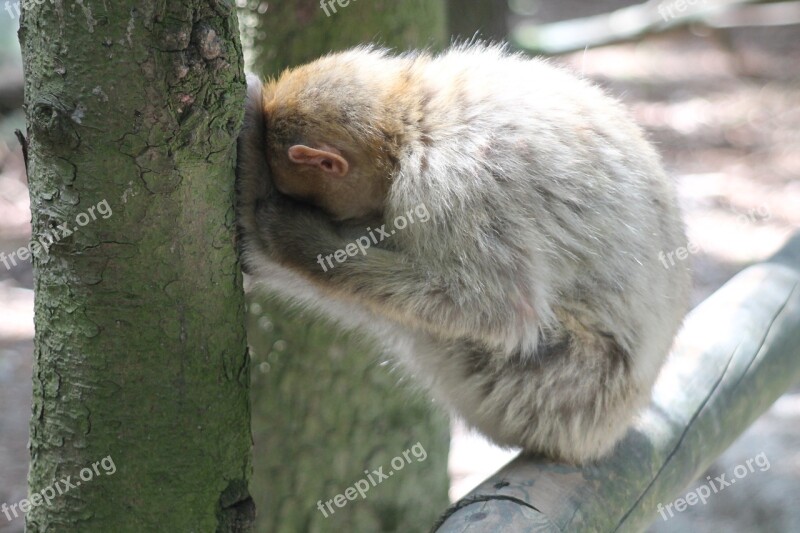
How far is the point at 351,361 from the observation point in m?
3.98

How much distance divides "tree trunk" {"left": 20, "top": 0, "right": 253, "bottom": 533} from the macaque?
1.55 ft

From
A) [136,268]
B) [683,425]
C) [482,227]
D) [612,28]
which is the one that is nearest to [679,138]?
[612,28]

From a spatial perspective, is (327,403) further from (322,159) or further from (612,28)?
(612,28)

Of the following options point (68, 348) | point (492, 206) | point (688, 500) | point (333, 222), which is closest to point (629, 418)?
point (492, 206)

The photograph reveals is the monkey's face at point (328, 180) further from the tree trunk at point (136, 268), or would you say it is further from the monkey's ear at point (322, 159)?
the tree trunk at point (136, 268)

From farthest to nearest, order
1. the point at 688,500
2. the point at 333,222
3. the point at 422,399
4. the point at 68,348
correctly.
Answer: the point at 688,500, the point at 422,399, the point at 333,222, the point at 68,348

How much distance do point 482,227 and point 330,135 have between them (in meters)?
0.52

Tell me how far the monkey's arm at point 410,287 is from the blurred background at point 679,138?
47.0 inches

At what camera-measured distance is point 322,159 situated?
8.77 feet

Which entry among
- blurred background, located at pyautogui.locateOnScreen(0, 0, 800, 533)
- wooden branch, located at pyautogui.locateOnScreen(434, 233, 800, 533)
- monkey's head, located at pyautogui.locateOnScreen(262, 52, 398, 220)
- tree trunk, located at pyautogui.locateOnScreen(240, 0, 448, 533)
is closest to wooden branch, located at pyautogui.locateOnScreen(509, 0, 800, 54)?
blurred background, located at pyautogui.locateOnScreen(0, 0, 800, 533)

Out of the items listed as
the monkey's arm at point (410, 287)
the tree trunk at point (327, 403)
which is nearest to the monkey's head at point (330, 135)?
the monkey's arm at point (410, 287)

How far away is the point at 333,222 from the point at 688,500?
3.02 meters

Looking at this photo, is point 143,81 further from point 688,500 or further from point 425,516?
point 688,500

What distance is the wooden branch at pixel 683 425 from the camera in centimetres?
257
